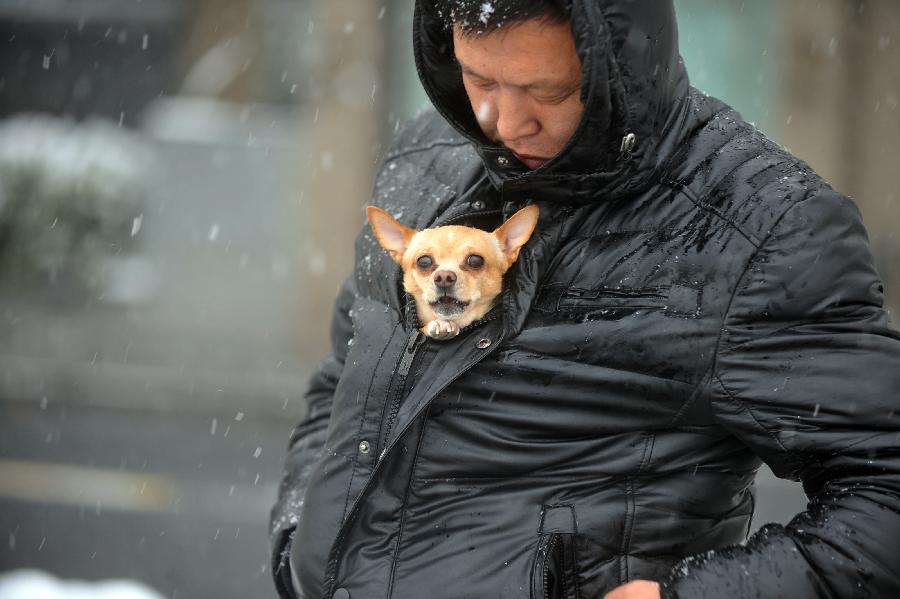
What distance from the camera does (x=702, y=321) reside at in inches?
69.4

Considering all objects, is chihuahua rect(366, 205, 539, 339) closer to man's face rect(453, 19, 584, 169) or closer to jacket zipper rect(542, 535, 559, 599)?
man's face rect(453, 19, 584, 169)

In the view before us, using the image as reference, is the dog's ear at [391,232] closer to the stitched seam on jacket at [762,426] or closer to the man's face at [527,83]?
the man's face at [527,83]

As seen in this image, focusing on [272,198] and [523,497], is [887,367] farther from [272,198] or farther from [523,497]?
[272,198]

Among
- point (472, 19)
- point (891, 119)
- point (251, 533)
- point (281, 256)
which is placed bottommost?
point (251, 533)

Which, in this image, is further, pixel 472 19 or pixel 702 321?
pixel 472 19

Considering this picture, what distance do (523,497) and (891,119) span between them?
998 cm

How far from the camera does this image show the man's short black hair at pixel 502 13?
1864 mm

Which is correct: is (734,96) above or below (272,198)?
above

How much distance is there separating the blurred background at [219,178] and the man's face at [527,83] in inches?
263

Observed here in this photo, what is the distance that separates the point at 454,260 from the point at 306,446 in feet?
2.21

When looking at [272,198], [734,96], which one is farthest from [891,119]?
[272,198]

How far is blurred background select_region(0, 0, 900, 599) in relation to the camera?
32.3 feet

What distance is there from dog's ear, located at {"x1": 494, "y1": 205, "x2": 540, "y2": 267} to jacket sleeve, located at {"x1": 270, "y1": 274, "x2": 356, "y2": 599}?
0.51 meters

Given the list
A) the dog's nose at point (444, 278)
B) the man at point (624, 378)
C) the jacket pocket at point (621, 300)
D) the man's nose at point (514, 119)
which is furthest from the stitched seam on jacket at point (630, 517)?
the man's nose at point (514, 119)
